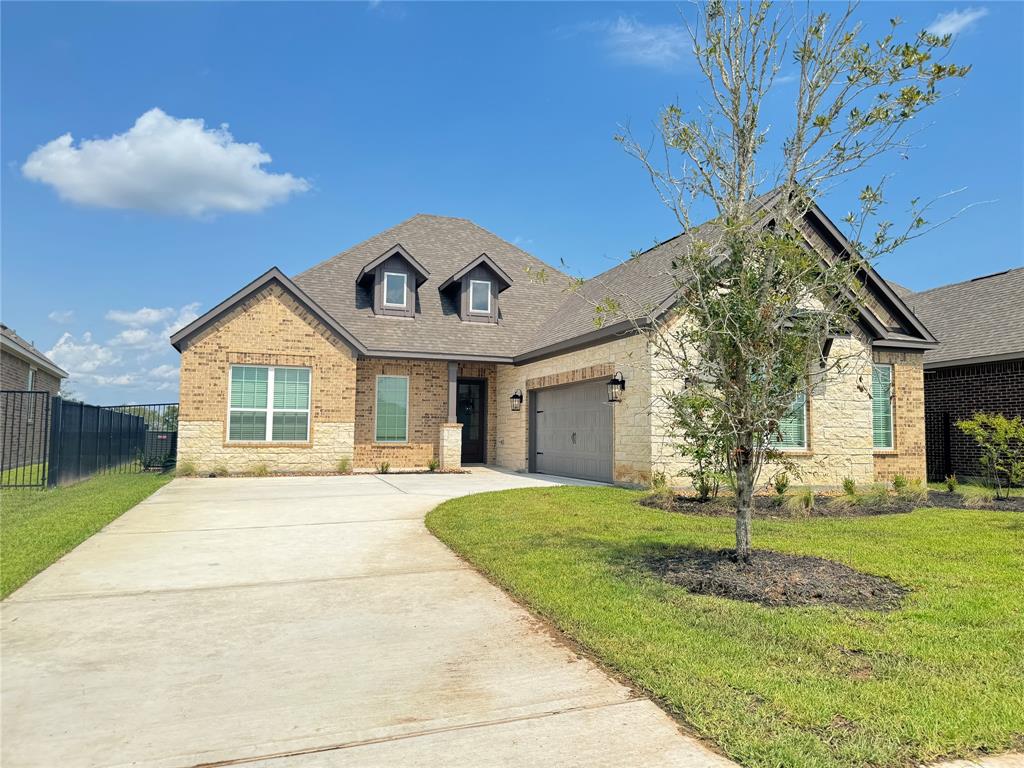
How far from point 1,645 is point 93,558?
2.74m

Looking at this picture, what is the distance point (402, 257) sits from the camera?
19.7 m

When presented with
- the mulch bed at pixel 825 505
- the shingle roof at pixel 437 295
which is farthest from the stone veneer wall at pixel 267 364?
the mulch bed at pixel 825 505

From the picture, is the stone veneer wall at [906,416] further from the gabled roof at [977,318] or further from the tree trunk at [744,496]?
the tree trunk at [744,496]

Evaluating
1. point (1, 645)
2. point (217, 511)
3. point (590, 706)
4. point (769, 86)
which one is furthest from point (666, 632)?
point (217, 511)

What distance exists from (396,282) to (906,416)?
47.6 feet

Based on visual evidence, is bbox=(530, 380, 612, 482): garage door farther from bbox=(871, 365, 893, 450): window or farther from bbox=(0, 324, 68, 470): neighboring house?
bbox=(0, 324, 68, 470): neighboring house

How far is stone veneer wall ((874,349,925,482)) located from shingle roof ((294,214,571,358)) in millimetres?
9305

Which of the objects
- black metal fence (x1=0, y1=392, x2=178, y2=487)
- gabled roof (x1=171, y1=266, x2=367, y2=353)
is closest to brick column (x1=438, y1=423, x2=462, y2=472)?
gabled roof (x1=171, y1=266, x2=367, y2=353)

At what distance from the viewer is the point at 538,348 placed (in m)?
17.9

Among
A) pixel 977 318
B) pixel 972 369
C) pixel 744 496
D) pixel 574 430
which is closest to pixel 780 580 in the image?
pixel 744 496

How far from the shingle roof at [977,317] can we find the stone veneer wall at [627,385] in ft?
31.5

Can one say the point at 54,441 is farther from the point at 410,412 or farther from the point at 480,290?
the point at 480,290

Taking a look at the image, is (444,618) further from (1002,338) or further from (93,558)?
(1002,338)

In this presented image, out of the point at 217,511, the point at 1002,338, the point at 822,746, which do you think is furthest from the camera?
the point at 1002,338
